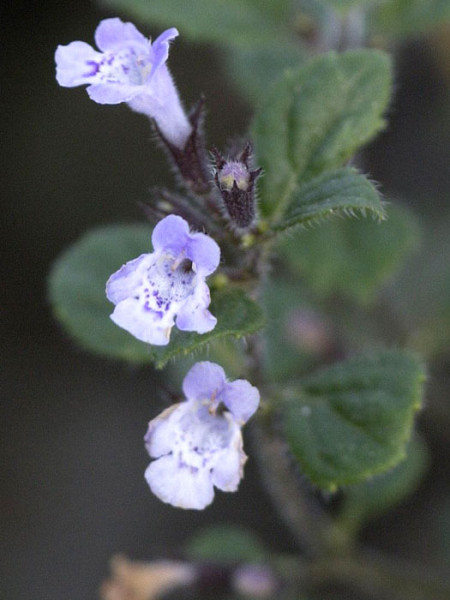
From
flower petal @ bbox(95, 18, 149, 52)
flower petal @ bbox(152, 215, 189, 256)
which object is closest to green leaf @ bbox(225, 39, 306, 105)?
flower petal @ bbox(95, 18, 149, 52)

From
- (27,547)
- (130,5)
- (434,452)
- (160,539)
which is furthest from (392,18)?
(27,547)

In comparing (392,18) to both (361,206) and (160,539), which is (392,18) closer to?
(361,206)

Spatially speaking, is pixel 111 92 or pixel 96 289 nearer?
pixel 111 92

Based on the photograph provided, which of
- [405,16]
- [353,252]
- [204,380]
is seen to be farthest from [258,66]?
[204,380]

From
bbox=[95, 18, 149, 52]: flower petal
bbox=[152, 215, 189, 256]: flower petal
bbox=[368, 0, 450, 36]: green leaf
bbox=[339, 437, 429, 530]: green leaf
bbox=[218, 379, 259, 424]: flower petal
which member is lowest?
bbox=[339, 437, 429, 530]: green leaf

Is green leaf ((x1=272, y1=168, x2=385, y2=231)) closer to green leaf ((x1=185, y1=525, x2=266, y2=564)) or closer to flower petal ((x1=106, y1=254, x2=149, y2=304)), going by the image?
flower petal ((x1=106, y1=254, x2=149, y2=304))

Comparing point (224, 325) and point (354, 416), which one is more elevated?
point (224, 325)

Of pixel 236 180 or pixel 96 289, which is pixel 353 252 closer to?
pixel 96 289
